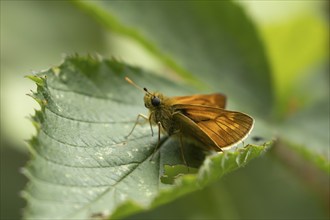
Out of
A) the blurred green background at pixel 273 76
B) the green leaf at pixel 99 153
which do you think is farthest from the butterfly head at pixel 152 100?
the blurred green background at pixel 273 76

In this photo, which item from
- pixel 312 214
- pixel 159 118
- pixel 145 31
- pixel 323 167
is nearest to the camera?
pixel 323 167

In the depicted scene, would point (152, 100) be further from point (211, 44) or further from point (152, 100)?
point (211, 44)

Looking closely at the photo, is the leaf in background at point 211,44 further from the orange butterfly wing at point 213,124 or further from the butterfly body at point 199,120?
the orange butterfly wing at point 213,124

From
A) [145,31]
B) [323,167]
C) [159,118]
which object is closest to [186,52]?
[145,31]

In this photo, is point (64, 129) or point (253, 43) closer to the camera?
point (64, 129)

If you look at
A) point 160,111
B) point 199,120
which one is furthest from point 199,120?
point 160,111

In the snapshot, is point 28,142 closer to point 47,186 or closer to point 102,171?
point 47,186
